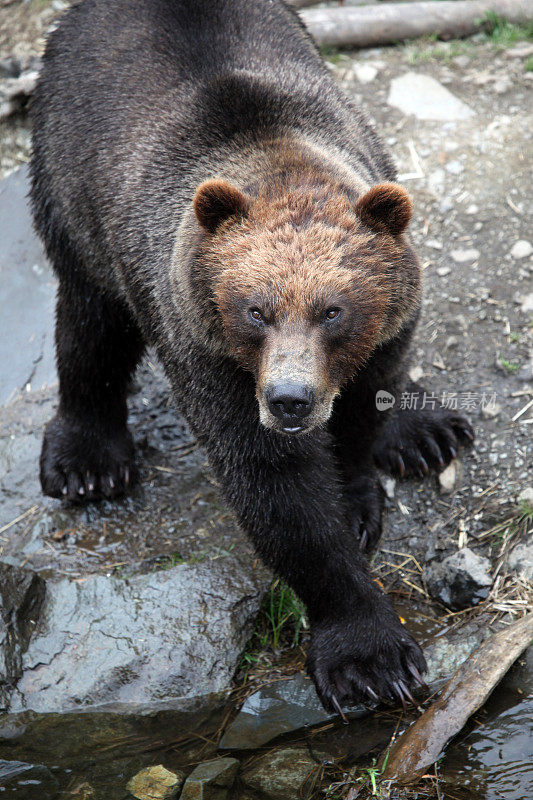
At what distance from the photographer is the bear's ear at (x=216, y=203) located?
4082 mm

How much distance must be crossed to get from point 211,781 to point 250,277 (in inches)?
99.8

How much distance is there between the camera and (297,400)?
380cm

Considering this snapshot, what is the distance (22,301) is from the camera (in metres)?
8.11

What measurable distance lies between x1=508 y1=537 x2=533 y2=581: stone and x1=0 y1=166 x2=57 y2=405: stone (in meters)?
3.99

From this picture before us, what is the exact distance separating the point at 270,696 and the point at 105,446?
2.37 m

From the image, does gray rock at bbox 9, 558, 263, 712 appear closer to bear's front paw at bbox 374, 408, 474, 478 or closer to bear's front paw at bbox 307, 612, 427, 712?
bear's front paw at bbox 307, 612, 427, 712

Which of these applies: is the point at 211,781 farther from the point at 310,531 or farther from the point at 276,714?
the point at 310,531

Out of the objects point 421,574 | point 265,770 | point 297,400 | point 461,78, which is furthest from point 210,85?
point 461,78

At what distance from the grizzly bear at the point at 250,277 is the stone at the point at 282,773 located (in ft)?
1.24

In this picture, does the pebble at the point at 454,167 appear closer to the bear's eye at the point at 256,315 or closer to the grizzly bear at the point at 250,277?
the grizzly bear at the point at 250,277

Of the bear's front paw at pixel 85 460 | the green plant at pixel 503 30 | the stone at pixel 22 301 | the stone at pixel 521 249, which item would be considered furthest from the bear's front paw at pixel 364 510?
the green plant at pixel 503 30

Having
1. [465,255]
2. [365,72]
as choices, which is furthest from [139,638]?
[365,72]

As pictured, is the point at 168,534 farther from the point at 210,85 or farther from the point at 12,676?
Result: the point at 210,85

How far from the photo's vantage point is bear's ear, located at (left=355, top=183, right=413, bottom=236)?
4109 millimetres
